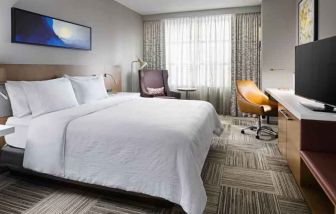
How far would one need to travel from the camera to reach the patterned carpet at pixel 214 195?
1.99 m

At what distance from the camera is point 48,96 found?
2639mm

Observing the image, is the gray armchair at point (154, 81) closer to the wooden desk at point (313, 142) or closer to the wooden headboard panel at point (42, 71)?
the wooden headboard panel at point (42, 71)

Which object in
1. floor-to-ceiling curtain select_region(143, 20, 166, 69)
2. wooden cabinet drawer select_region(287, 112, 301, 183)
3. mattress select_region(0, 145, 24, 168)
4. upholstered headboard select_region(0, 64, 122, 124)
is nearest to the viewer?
wooden cabinet drawer select_region(287, 112, 301, 183)

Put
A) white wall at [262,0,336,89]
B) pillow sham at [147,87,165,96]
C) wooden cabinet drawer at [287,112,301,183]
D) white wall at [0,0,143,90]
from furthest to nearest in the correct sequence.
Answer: pillow sham at [147,87,165,96]
white wall at [262,0,336,89]
white wall at [0,0,143,90]
wooden cabinet drawer at [287,112,301,183]

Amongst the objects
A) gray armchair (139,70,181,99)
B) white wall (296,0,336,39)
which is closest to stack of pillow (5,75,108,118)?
gray armchair (139,70,181,99)

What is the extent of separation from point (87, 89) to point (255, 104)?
2.64 metres

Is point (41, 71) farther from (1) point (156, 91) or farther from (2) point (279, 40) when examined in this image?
(2) point (279, 40)

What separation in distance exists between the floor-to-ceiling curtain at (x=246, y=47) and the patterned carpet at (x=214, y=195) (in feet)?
9.59

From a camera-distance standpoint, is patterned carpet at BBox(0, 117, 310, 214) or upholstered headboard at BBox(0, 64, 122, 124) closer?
patterned carpet at BBox(0, 117, 310, 214)

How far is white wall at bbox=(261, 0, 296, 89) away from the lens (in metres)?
4.57

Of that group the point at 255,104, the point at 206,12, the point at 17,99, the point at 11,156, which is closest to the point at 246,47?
the point at 206,12

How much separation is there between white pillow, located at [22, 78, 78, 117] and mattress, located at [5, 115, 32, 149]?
123mm

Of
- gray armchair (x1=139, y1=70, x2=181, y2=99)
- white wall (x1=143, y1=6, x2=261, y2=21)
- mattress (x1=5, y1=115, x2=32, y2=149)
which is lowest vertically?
mattress (x1=5, y1=115, x2=32, y2=149)

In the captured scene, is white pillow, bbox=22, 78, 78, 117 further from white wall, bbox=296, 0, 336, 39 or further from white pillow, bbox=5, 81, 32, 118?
white wall, bbox=296, 0, 336, 39
